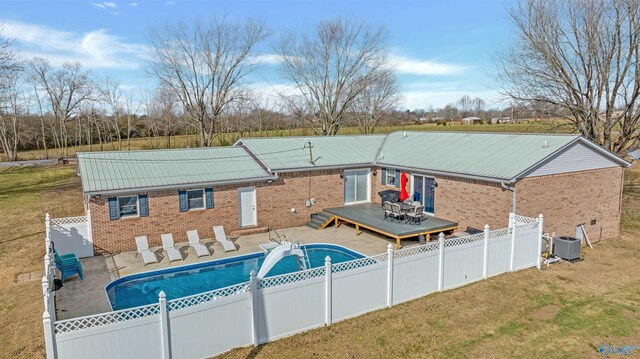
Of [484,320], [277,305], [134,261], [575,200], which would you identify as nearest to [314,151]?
[134,261]

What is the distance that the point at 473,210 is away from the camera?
54.5 feet

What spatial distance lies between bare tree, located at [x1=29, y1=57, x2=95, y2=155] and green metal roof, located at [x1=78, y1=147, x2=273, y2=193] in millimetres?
44140

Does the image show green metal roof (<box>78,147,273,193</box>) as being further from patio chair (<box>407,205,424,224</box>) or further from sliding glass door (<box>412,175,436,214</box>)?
sliding glass door (<box>412,175,436,214</box>)

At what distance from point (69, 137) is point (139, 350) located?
6508 centimetres

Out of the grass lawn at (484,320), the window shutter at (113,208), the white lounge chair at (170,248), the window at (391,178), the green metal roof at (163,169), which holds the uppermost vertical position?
the green metal roof at (163,169)

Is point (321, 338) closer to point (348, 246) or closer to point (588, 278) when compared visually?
point (348, 246)

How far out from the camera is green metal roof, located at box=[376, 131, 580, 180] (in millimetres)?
15977

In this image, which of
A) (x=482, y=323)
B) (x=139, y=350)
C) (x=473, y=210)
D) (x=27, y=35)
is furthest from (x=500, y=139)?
(x=27, y=35)

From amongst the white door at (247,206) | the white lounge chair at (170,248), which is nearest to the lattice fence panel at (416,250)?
the white lounge chair at (170,248)

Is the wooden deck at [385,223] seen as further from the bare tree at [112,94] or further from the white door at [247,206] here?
the bare tree at [112,94]

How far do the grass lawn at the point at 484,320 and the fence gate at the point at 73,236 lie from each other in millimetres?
1003

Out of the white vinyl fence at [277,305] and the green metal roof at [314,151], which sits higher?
the green metal roof at [314,151]

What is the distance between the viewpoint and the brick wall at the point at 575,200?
15562 millimetres

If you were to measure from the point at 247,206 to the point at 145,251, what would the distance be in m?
4.89
